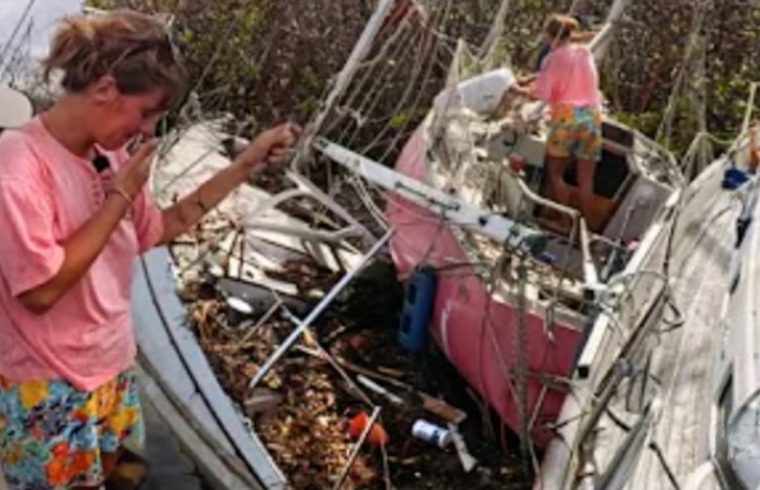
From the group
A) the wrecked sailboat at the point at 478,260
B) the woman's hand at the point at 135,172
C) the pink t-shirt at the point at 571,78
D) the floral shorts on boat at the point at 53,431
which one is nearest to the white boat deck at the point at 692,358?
the wrecked sailboat at the point at 478,260

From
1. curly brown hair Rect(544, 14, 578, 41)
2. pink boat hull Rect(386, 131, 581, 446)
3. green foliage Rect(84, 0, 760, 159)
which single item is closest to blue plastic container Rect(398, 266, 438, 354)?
pink boat hull Rect(386, 131, 581, 446)

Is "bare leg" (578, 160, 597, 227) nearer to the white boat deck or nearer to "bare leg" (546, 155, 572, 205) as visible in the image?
"bare leg" (546, 155, 572, 205)

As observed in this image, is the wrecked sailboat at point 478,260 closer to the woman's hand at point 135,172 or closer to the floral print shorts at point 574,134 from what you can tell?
the floral print shorts at point 574,134

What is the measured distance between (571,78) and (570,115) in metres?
0.23

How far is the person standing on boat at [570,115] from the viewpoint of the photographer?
22.4 ft

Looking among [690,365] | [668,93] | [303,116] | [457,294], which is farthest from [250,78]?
[690,365]

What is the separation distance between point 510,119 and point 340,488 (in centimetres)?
285

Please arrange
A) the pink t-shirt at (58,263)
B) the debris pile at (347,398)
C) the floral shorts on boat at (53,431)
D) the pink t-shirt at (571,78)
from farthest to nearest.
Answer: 1. the pink t-shirt at (571,78)
2. the debris pile at (347,398)
3. the floral shorts on boat at (53,431)
4. the pink t-shirt at (58,263)

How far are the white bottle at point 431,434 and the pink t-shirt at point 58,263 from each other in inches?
103

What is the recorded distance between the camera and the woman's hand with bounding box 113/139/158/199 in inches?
109

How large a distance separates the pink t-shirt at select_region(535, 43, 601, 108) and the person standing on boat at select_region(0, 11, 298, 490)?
4091 millimetres

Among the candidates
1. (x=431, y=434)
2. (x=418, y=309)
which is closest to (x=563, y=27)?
(x=418, y=309)

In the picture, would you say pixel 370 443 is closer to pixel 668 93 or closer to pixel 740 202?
pixel 740 202

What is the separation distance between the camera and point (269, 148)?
3.11 metres
